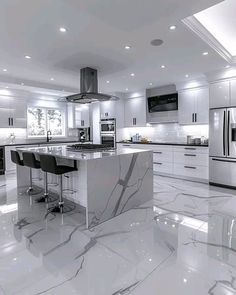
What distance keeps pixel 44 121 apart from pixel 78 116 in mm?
1326

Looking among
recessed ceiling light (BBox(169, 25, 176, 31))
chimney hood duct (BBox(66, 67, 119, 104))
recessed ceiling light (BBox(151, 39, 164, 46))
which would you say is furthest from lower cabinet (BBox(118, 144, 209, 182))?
recessed ceiling light (BBox(169, 25, 176, 31))

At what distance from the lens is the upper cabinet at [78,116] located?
8321mm

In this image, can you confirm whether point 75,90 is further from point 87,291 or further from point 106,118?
point 87,291

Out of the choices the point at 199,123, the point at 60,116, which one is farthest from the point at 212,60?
the point at 60,116

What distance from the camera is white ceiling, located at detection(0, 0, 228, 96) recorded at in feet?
7.74

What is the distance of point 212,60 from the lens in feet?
13.3

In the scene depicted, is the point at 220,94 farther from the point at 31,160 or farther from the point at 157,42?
the point at 31,160

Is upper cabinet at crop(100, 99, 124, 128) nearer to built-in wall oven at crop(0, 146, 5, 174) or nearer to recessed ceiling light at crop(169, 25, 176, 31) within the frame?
built-in wall oven at crop(0, 146, 5, 174)

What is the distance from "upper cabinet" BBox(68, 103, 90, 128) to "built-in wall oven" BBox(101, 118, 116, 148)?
4.23 ft

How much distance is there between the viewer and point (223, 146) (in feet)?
15.4

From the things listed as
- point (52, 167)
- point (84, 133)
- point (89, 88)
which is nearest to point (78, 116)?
point (84, 133)

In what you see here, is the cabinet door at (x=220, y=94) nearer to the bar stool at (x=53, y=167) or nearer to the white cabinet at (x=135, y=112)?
the white cabinet at (x=135, y=112)

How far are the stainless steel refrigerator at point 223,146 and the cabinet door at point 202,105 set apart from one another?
0.52m

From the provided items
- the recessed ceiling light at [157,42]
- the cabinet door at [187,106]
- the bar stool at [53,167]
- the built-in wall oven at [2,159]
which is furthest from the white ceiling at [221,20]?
the built-in wall oven at [2,159]
